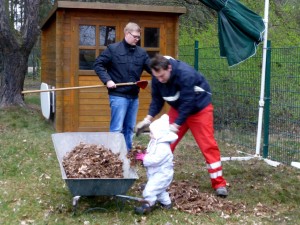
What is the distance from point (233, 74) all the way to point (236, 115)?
71 cm

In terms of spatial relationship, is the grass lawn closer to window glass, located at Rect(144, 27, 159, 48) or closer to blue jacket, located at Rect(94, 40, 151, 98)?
blue jacket, located at Rect(94, 40, 151, 98)

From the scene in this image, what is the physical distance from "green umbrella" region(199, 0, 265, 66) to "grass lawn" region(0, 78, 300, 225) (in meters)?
1.58

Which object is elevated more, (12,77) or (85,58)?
(85,58)

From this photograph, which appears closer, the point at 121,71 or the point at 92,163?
the point at 92,163

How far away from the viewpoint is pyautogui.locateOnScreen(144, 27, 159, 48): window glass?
993 centimetres

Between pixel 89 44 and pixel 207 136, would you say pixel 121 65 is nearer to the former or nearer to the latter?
pixel 207 136

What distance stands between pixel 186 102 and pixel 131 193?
1.28 meters

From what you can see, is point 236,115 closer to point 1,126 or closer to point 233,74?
point 233,74

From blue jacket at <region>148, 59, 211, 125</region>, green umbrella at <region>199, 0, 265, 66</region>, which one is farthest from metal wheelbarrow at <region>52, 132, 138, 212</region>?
green umbrella at <region>199, 0, 265, 66</region>

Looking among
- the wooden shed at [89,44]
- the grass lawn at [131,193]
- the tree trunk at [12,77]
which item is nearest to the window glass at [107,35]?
the wooden shed at [89,44]

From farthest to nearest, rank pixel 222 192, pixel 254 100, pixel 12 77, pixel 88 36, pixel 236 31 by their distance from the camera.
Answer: pixel 12 77
pixel 88 36
pixel 254 100
pixel 236 31
pixel 222 192

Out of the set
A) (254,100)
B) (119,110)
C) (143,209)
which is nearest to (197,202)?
(143,209)

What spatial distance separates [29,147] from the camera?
→ 8.37 meters

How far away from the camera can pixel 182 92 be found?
5.42m
